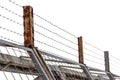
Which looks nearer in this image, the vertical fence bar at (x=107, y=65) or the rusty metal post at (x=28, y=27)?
the rusty metal post at (x=28, y=27)

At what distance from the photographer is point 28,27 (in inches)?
207

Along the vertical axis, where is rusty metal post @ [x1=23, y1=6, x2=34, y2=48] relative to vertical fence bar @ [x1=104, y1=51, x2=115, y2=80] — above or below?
above

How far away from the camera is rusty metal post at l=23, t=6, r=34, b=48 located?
17.0 ft

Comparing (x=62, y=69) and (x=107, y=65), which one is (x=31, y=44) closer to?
(x=62, y=69)

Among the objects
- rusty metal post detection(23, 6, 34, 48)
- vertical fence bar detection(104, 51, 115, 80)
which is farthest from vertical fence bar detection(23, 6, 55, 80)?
vertical fence bar detection(104, 51, 115, 80)

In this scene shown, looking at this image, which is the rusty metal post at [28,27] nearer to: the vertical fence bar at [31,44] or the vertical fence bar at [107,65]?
the vertical fence bar at [31,44]

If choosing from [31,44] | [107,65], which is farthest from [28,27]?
[107,65]

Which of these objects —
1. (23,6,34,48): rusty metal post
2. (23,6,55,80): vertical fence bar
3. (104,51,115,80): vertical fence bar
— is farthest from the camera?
(104,51,115,80): vertical fence bar

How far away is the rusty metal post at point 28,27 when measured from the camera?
5172 millimetres

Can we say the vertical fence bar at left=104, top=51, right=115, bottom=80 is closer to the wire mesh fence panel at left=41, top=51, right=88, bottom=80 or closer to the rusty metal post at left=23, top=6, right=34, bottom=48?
the wire mesh fence panel at left=41, top=51, right=88, bottom=80

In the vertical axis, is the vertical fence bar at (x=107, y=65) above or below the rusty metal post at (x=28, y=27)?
below

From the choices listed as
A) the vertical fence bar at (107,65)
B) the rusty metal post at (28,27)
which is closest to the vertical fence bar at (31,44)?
the rusty metal post at (28,27)

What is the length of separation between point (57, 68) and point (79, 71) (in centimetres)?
102

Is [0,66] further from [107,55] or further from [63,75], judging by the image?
[107,55]
